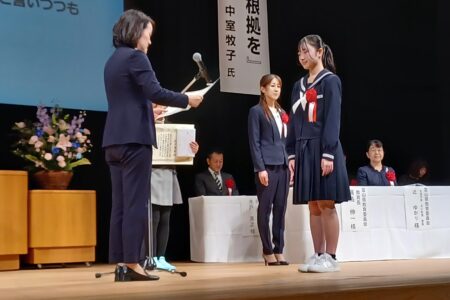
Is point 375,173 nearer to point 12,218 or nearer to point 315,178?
point 315,178

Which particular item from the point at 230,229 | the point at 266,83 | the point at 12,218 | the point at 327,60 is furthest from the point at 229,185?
the point at 327,60

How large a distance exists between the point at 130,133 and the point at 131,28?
48 cm

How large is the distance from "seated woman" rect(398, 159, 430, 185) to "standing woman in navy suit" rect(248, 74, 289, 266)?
220 cm

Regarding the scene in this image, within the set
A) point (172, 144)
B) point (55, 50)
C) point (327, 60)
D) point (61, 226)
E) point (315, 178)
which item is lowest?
point (61, 226)

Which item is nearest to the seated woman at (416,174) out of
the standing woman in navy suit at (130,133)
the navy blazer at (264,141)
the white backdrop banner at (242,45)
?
the white backdrop banner at (242,45)

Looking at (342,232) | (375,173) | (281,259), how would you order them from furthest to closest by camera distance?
(375,173) → (342,232) → (281,259)

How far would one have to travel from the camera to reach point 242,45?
581cm

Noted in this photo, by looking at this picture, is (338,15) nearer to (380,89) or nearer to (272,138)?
(380,89)

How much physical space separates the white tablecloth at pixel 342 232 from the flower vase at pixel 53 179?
40.4 inches

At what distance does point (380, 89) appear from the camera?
666 centimetres

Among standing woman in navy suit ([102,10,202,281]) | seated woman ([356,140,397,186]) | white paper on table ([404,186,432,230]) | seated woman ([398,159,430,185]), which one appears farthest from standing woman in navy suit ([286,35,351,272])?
seated woman ([398,159,430,185])

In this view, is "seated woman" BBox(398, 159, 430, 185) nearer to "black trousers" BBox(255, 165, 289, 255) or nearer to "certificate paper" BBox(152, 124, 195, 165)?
"black trousers" BBox(255, 165, 289, 255)

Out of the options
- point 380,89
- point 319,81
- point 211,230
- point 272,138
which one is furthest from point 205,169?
point 319,81

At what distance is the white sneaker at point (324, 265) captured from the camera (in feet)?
10.2
